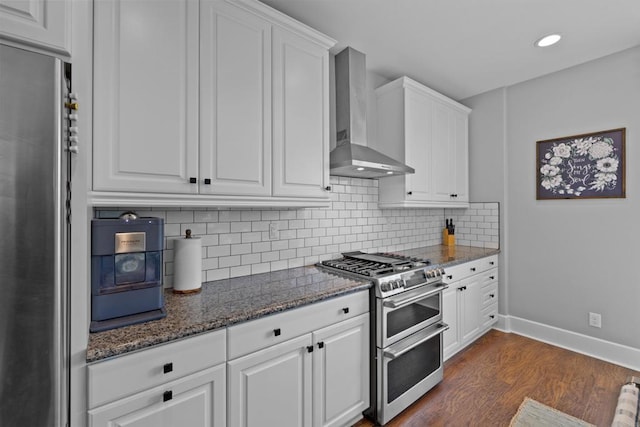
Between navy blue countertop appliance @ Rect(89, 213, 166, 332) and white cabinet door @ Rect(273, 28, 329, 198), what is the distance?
769 millimetres

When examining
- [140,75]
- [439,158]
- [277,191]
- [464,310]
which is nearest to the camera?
[140,75]

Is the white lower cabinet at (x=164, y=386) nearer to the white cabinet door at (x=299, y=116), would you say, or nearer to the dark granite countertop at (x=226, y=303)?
the dark granite countertop at (x=226, y=303)

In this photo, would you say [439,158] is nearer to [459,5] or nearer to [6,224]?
[459,5]

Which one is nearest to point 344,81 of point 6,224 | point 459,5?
point 459,5

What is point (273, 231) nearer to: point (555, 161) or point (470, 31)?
point (470, 31)

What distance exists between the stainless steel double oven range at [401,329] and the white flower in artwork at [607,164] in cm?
186

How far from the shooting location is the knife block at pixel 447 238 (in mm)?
3604

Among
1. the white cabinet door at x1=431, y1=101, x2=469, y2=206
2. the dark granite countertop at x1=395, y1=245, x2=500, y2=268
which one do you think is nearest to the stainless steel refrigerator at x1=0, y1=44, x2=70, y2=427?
the dark granite countertop at x1=395, y1=245, x2=500, y2=268

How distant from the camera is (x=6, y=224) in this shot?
80 cm

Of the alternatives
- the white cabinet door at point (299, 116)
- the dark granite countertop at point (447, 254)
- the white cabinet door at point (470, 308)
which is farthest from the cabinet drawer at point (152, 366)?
the white cabinet door at point (470, 308)

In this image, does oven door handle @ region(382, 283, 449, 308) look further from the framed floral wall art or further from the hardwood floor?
the framed floral wall art

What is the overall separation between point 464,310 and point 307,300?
1.93 m

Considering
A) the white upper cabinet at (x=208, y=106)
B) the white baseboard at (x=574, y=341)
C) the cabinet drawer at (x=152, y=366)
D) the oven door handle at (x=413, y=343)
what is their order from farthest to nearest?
the white baseboard at (x=574, y=341), the oven door handle at (x=413, y=343), the white upper cabinet at (x=208, y=106), the cabinet drawer at (x=152, y=366)

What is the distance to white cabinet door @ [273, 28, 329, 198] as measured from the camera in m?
1.85
